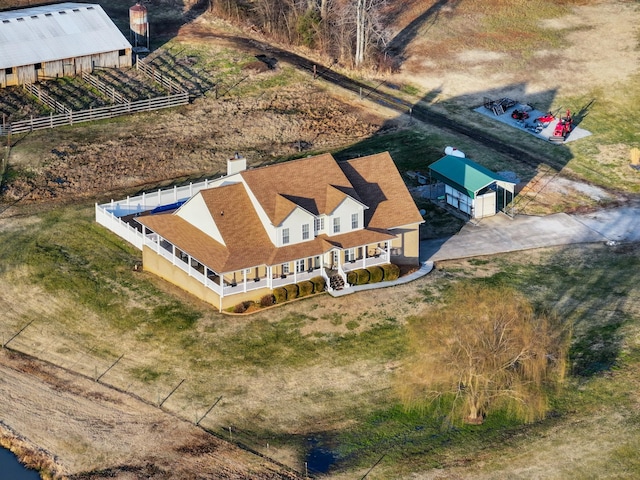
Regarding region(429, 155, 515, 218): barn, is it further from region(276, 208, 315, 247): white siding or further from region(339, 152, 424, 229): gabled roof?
region(276, 208, 315, 247): white siding

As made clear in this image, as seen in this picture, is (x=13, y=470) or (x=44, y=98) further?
(x=44, y=98)

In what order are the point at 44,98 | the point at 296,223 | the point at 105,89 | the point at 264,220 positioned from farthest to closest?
the point at 105,89 → the point at 44,98 → the point at 264,220 → the point at 296,223

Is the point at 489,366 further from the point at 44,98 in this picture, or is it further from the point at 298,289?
the point at 44,98

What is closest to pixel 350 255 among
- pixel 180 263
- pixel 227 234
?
pixel 227 234

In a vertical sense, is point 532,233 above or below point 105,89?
below

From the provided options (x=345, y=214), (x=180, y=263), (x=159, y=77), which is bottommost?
→ (x=180, y=263)

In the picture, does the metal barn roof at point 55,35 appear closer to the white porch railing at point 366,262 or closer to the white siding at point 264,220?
the white siding at point 264,220
